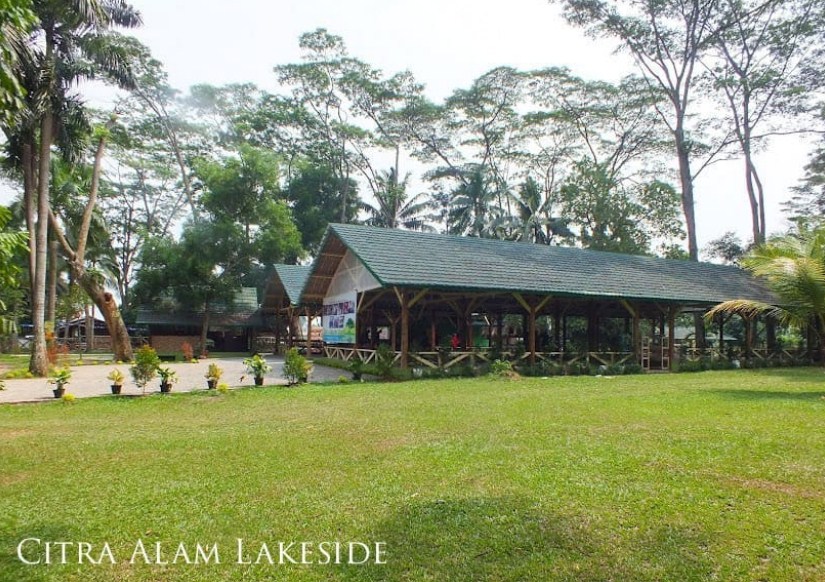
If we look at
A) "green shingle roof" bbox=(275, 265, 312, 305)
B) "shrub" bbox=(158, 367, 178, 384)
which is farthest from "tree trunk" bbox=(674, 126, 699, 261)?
"shrub" bbox=(158, 367, 178, 384)

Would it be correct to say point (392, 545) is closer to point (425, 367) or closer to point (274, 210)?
point (425, 367)

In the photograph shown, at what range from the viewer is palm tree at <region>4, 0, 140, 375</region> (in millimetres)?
14445

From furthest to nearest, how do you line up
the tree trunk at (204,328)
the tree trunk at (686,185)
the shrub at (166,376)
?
the tree trunk at (204,328), the tree trunk at (686,185), the shrub at (166,376)

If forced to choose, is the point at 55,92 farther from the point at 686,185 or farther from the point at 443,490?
the point at 686,185

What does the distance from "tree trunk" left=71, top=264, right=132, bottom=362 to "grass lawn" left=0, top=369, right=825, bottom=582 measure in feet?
42.2

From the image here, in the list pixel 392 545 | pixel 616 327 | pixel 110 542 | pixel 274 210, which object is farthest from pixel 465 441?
pixel 274 210

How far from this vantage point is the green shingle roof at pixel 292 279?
2403 cm

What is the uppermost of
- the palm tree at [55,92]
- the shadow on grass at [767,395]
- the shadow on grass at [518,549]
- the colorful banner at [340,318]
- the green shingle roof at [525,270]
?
the palm tree at [55,92]

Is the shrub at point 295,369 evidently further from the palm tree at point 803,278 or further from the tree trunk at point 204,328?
the tree trunk at point 204,328

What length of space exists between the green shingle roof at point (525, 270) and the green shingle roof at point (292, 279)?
6553mm

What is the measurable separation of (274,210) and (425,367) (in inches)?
734

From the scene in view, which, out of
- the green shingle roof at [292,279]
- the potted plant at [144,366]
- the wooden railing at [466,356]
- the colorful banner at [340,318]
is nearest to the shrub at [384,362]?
the wooden railing at [466,356]

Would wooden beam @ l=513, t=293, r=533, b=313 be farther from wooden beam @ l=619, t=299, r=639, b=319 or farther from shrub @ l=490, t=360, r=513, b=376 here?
wooden beam @ l=619, t=299, r=639, b=319

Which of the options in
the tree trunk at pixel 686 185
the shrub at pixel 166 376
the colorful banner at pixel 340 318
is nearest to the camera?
the shrub at pixel 166 376
